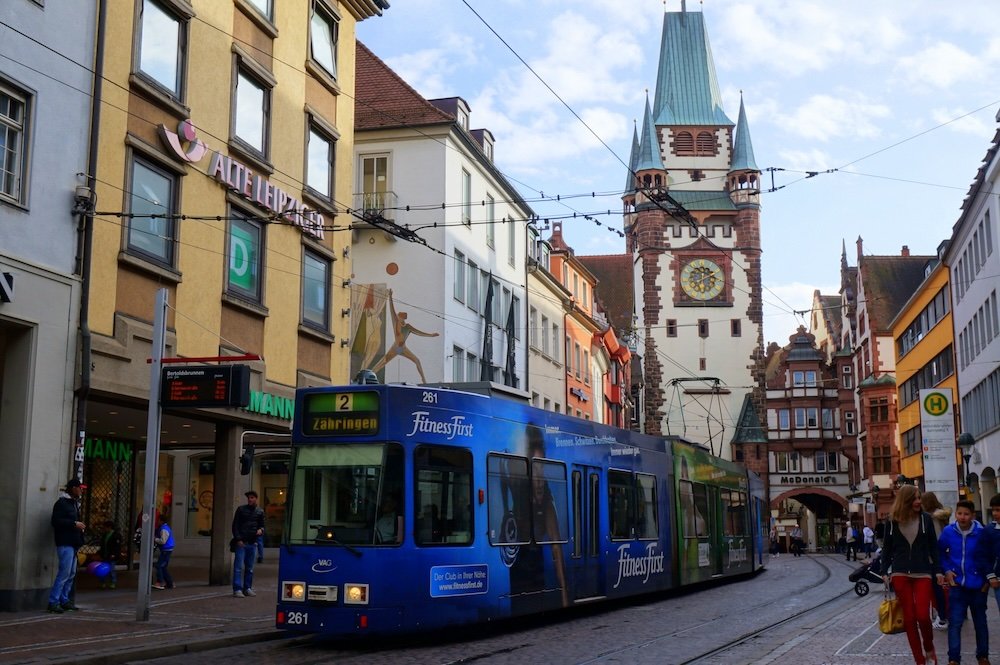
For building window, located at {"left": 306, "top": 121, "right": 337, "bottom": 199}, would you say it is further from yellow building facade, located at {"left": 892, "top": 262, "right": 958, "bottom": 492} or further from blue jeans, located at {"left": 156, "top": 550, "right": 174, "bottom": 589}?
yellow building facade, located at {"left": 892, "top": 262, "right": 958, "bottom": 492}

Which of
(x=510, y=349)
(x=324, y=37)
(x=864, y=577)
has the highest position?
(x=324, y=37)

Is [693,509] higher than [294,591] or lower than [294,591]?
higher

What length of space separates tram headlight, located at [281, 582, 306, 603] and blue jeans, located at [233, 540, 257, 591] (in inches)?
246

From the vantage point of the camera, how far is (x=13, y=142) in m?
17.1

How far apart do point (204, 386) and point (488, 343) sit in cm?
2367

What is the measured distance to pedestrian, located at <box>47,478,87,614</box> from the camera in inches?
639

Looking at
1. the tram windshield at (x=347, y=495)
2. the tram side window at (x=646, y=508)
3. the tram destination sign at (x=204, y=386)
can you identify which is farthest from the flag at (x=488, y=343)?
the tram windshield at (x=347, y=495)

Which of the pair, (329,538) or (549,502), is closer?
(329,538)

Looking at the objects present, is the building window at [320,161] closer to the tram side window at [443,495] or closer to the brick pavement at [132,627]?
the brick pavement at [132,627]

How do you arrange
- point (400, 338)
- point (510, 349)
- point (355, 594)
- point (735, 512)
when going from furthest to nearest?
point (510, 349) < point (400, 338) < point (735, 512) < point (355, 594)

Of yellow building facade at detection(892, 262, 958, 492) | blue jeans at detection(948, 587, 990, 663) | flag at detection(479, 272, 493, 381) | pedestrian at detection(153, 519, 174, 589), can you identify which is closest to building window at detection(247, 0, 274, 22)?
pedestrian at detection(153, 519, 174, 589)

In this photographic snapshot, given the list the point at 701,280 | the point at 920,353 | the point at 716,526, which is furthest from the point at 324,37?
the point at 701,280

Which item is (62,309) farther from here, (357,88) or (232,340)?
(357,88)

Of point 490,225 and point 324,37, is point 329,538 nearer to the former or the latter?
point 324,37
